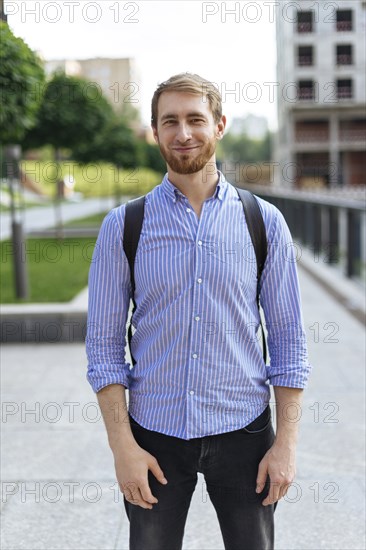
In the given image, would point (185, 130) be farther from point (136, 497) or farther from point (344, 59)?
point (344, 59)

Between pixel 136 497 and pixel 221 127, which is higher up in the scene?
pixel 221 127

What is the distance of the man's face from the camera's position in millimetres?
1946

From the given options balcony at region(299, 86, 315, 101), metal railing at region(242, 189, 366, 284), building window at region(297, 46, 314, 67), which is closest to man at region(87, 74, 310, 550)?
metal railing at region(242, 189, 366, 284)

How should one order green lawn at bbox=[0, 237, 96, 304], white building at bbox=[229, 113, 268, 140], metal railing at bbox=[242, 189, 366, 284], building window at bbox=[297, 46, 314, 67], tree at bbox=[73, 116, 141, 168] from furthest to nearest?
white building at bbox=[229, 113, 268, 140] → building window at bbox=[297, 46, 314, 67] → tree at bbox=[73, 116, 141, 168] → metal railing at bbox=[242, 189, 366, 284] → green lawn at bbox=[0, 237, 96, 304]

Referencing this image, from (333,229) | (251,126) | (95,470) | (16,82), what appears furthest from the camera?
(251,126)

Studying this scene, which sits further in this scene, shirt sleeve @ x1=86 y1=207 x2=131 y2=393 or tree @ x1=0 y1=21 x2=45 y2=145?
tree @ x1=0 y1=21 x2=45 y2=145

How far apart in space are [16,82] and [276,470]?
4531mm

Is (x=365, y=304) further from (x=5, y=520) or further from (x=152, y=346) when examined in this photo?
(x=152, y=346)

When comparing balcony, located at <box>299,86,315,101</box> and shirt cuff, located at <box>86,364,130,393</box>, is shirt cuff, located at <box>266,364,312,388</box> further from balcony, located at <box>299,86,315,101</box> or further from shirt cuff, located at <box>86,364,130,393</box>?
balcony, located at <box>299,86,315,101</box>

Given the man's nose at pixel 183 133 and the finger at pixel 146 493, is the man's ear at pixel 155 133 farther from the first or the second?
the finger at pixel 146 493

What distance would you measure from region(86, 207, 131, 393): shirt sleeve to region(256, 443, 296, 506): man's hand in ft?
1.33

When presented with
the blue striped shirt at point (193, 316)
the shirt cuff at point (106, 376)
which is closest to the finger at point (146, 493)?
the blue striped shirt at point (193, 316)

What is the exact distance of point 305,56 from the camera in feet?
85.1

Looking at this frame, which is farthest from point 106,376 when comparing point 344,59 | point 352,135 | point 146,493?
point 352,135
